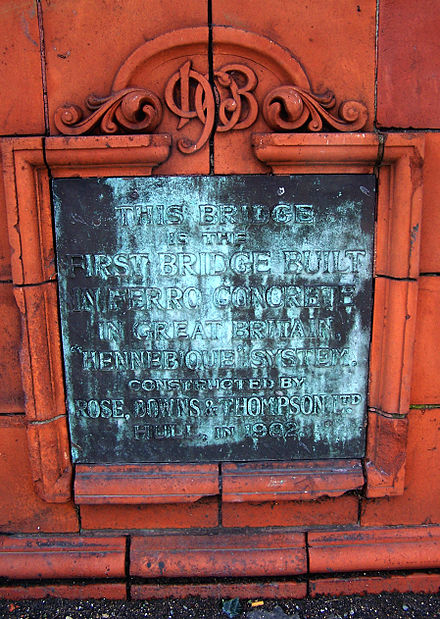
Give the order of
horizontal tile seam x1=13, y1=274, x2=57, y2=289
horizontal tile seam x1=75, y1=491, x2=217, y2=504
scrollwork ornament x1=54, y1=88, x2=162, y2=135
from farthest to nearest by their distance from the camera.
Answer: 1. horizontal tile seam x1=75, y1=491, x2=217, y2=504
2. horizontal tile seam x1=13, y1=274, x2=57, y2=289
3. scrollwork ornament x1=54, y1=88, x2=162, y2=135

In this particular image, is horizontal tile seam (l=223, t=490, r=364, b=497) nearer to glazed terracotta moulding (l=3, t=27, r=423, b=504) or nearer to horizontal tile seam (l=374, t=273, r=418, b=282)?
glazed terracotta moulding (l=3, t=27, r=423, b=504)

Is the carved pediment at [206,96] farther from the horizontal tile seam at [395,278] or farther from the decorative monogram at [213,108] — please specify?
the horizontal tile seam at [395,278]

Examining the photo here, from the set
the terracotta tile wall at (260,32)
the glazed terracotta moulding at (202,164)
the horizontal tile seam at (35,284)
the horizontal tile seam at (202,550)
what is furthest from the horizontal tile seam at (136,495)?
the horizontal tile seam at (35,284)

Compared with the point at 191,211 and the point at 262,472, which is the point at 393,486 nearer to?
the point at 262,472

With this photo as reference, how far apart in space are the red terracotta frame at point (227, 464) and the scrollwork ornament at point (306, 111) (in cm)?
7

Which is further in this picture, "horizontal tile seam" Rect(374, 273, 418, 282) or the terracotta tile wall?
"horizontal tile seam" Rect(374, 273, 418, 282)

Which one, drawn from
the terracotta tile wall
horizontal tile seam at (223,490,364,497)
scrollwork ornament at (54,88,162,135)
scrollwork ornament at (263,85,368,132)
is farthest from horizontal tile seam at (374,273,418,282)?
scrollwork ornament at (54,88,162,135)

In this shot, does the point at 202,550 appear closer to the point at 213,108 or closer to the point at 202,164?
the point at 202,164

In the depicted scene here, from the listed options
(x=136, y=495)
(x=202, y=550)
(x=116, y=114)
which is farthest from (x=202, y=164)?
(x=202, y=550)

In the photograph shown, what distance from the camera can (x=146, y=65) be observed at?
2.11 m

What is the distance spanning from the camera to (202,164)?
2176 millimetres

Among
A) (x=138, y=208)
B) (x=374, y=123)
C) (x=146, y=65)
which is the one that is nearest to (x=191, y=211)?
(x=138, y=208)

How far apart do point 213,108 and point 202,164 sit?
247 millimetres

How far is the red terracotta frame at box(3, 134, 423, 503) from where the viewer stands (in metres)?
2.11
